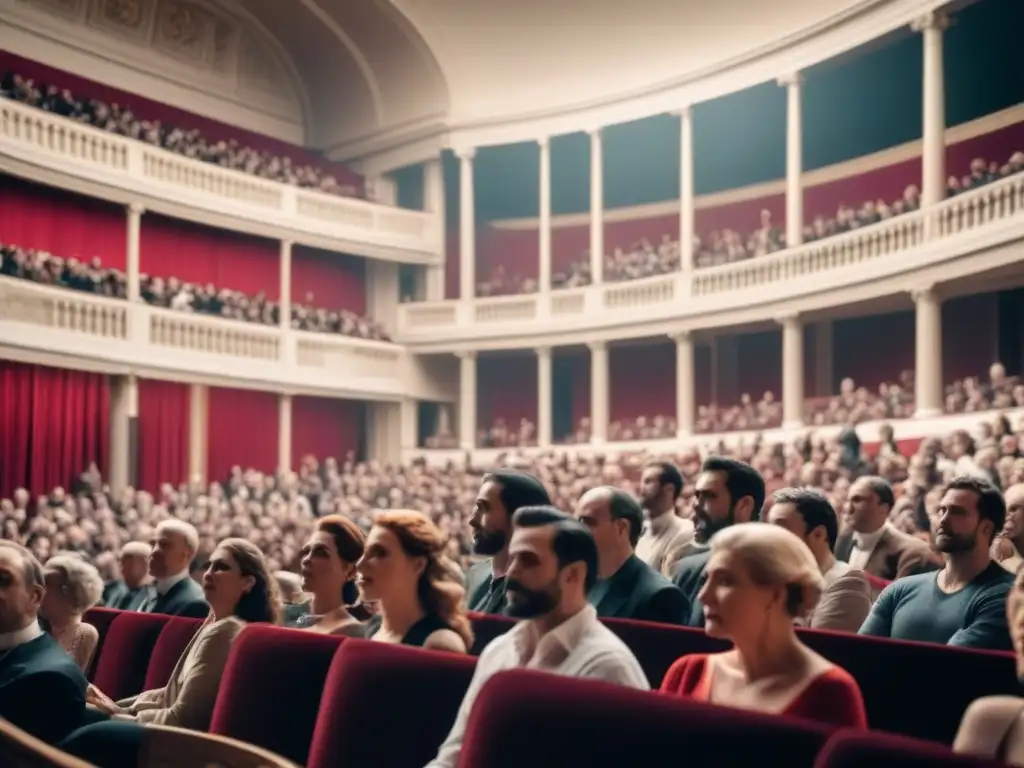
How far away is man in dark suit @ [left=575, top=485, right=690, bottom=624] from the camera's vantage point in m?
4.31

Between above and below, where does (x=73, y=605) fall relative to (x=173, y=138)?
below

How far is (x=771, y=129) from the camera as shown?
71.8 ft

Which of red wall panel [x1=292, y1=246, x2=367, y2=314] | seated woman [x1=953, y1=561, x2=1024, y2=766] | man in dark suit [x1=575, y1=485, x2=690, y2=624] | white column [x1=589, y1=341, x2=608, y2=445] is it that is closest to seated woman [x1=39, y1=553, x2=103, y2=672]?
man in dark suit [x1=575, y1=485, x2=690, y2=624]

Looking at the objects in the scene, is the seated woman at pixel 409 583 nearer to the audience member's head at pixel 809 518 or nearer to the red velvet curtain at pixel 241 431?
the audience member's head at pixel 809 518

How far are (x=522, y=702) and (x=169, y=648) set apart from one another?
283 cm

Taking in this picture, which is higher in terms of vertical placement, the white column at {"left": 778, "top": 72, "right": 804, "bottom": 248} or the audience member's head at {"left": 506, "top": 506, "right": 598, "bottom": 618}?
the white column at {"left": 778, "top": 72, "right": 804, "bottom": 248}

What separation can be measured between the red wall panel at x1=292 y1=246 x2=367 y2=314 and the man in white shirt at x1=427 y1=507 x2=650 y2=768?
20644mm

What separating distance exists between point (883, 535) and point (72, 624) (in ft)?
11.1

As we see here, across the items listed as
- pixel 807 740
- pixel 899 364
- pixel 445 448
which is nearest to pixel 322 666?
pixel 807 740

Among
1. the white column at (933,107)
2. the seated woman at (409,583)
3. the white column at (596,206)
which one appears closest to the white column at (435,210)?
the white column at (596,206)

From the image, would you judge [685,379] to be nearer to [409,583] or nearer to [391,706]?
[409,583]

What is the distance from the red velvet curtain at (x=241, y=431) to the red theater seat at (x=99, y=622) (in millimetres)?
15763

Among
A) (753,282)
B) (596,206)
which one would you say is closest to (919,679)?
(753,282)

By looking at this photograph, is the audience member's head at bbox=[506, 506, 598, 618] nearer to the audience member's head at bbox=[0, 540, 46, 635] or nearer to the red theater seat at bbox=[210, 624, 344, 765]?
the red theater seat at bbox=[210, 624, 344, 765]
